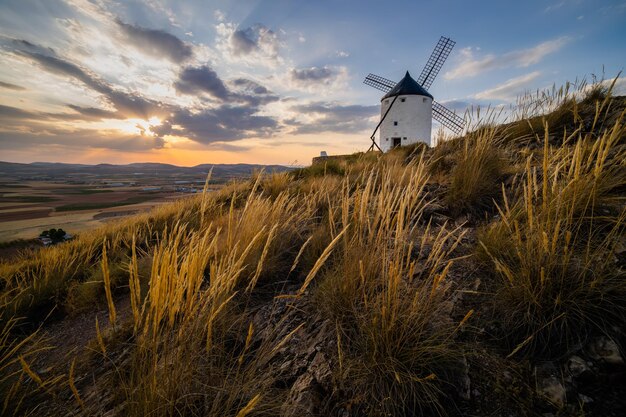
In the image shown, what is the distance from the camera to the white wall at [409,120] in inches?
794

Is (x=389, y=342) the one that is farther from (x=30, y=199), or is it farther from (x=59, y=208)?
(x=30, y=199)

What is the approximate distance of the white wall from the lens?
20156mm

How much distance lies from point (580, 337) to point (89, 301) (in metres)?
4.72

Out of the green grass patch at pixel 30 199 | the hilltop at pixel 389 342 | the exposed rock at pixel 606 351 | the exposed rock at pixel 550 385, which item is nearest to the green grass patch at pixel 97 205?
the green grass patch at pixel 30 199

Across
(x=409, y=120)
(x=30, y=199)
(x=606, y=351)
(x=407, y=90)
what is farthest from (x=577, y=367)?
(x=30, y=199)

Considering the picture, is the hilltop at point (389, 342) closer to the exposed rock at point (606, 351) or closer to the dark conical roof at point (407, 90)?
the exposed rock at point (606, 351)

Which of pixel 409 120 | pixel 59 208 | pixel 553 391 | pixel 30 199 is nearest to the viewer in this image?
pixel 553 391

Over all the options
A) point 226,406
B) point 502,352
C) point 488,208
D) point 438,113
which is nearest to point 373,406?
point 226,406

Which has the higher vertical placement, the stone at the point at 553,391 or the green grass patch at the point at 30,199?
the stone at the point at 553,391

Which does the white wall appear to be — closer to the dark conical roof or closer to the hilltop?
the dark conical roof

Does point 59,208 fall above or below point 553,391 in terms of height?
below

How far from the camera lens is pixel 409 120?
2012 cm

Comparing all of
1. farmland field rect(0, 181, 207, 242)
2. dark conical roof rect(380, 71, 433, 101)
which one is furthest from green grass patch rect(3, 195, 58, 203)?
dark conical roof rect(380, 71, 433, 101)

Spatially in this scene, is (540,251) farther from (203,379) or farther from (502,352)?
(203,379)
